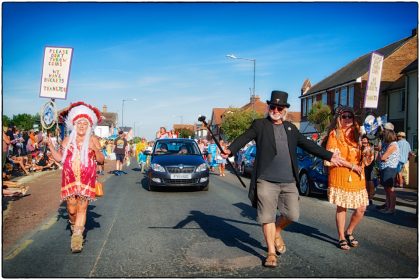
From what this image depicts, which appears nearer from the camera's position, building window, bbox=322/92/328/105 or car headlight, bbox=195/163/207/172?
car headlight, bbox=195/163/207/172

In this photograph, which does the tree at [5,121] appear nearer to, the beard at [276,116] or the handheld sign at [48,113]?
the handheld sign at [48,113]

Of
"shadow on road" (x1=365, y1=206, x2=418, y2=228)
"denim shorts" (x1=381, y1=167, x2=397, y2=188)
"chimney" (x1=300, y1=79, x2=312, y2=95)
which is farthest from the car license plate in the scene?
"chimney" (x1=300, y1=79, x2=312, y2=95)

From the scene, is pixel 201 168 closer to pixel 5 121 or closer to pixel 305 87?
pixel 305 87

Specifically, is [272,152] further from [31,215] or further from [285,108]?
[31,215]

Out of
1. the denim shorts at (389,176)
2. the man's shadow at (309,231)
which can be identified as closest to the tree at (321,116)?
the denim shorts at (389,176)

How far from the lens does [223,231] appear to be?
247 inches

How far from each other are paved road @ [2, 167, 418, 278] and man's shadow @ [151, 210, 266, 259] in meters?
0.01

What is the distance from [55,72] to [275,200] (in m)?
5.62

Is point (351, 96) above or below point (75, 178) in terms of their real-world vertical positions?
above

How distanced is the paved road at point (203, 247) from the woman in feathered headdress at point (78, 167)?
40 centimetres

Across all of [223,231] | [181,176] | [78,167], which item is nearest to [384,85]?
[181,176]

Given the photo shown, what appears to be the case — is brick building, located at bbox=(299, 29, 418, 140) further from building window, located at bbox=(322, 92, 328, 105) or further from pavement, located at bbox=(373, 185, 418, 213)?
pavement, located at bbox=(373, 185, 418, 213)

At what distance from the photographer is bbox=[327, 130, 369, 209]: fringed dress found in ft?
17.1

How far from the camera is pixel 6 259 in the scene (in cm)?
462
